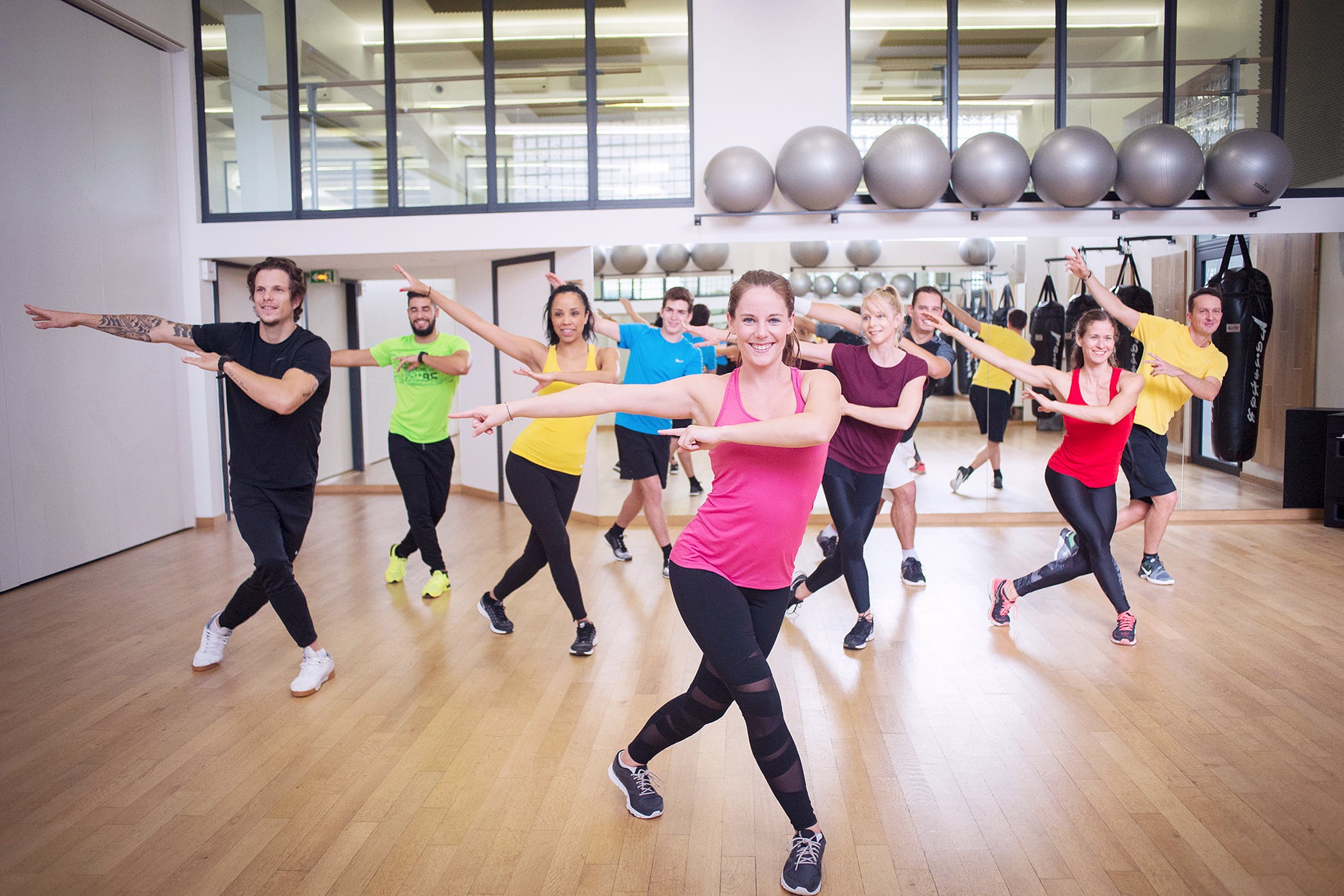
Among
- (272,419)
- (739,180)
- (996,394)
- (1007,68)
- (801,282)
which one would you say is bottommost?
(996,394)

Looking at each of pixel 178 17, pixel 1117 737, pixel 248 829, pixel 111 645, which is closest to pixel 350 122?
pixel 178 17

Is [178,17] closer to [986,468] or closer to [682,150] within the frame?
[682,150]

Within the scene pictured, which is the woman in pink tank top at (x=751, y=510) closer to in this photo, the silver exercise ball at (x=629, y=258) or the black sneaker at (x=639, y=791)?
the black sneaker at (x=639, y=791)

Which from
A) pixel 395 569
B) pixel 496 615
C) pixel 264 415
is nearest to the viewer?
pixel 264 415

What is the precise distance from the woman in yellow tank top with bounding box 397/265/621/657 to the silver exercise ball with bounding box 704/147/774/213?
256 cm

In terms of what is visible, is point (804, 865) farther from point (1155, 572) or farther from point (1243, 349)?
point (1243, 349)

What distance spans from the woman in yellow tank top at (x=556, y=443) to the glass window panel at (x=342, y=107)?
368 centimetres

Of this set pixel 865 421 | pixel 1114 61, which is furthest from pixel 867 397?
pixel 1114 61

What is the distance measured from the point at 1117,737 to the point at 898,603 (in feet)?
5.59

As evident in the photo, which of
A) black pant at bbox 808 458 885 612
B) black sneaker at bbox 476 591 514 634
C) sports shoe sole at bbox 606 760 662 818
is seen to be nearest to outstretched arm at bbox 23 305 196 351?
black sneaker at bbox 476 591 514 634

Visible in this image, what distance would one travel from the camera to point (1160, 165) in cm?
593

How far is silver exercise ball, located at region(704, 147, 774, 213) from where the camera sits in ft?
20.2

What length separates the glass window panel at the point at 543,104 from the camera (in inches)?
272

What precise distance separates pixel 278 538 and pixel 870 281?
462cm
